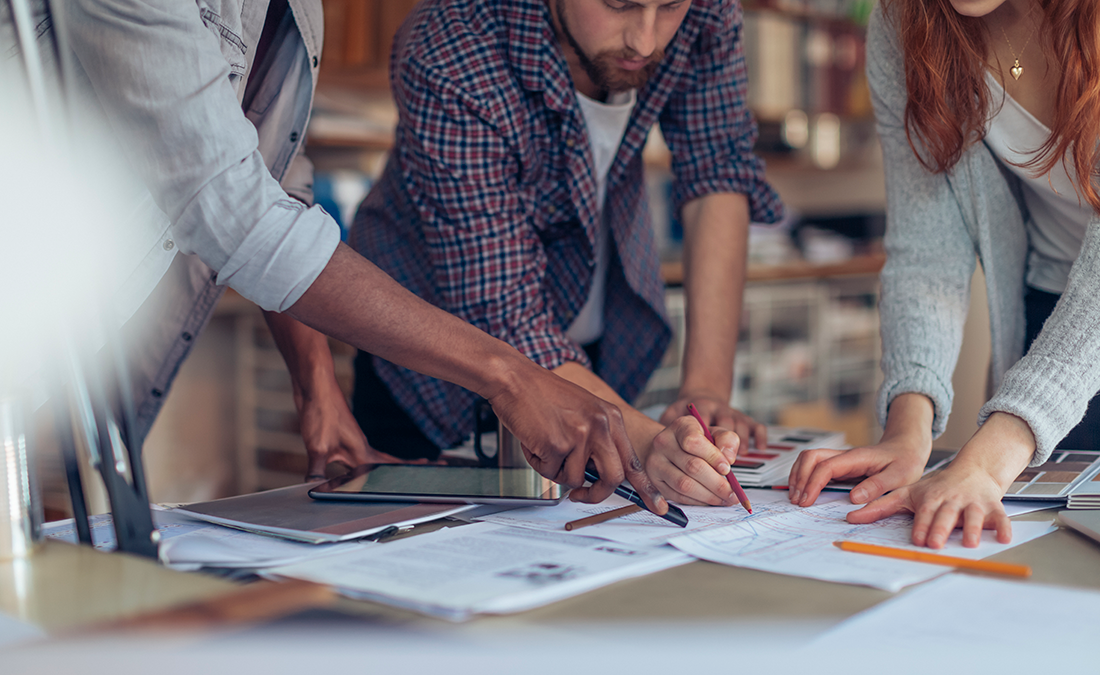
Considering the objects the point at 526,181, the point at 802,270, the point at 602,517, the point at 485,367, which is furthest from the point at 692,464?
the point at 802,270

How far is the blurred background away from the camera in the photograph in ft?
8.78

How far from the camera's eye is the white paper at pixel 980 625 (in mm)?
531

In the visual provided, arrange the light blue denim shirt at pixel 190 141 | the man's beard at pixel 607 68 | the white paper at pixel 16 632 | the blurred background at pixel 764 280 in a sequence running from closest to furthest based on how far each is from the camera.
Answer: the white paper at pixel 16 632
the light blue denim shirt at pixel 190 141
the man's beard at pixel 607 68
the blurred background at pixel 764 280

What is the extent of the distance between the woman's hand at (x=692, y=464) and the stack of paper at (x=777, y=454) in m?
0.09

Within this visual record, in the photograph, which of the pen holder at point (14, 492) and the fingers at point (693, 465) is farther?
the fingers at point (693, 465)

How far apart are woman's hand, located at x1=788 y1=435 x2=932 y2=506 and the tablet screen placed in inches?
9.2

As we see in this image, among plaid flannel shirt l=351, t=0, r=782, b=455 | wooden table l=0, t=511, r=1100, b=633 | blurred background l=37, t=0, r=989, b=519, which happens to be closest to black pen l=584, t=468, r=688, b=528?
wooden table l=0, t=511, r=1100, b=633

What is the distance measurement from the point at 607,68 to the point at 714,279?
0.36m

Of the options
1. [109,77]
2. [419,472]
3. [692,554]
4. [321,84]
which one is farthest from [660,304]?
[321,84]

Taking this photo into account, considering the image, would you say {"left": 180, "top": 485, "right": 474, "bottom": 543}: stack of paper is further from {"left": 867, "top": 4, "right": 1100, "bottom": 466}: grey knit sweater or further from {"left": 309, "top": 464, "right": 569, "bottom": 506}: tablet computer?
{"left": 867, "top": 4, "right": 1100, "bottom": 466}: grey knit sweater

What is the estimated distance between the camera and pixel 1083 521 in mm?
787

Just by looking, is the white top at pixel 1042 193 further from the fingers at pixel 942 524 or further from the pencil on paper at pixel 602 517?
the pencil on paper at pixel 602 517

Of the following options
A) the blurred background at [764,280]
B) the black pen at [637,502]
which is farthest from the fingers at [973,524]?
A: the blurred background at [764,280]

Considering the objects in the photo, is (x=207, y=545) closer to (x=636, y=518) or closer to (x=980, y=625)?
(x=636, y=518)
